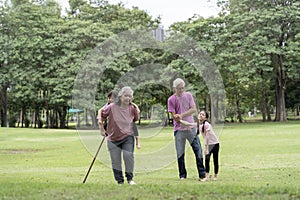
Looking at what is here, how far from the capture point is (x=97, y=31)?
145 feet

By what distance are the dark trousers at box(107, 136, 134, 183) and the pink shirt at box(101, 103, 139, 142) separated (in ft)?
0.36

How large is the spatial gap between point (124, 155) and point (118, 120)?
684 mm

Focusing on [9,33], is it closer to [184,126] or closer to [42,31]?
[42,31]

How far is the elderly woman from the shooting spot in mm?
9422

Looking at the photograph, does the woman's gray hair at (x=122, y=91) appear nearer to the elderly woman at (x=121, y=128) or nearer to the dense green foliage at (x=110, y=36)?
the elderly woman at (x=121, y=128)

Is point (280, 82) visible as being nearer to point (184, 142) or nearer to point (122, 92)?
point (184, 142)

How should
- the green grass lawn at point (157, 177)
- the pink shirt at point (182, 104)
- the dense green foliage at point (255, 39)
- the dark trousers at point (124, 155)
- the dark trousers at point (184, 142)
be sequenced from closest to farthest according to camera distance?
the green grass lawn at point (157, 177)
the dark trousers at point (124, 155)
the pink shirt at point (182, 104)
the dark trousers at point (184, 142)
the dense green foliage at point (255, 39)

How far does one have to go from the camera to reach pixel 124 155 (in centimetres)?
959

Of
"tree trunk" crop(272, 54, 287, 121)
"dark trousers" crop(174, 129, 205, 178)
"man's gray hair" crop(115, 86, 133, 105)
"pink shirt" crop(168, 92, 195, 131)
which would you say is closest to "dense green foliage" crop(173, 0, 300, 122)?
"tree trunk" crop(272, 54, 287, 121)

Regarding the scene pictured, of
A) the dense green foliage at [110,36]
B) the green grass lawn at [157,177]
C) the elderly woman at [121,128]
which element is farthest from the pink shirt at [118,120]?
the dense green foliage at [110,36]

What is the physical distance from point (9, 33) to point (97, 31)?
11.8m

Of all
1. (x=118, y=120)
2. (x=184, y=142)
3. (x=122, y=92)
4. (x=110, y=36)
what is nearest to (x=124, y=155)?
(x=118, y=120)

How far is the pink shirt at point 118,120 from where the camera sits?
9422 mm

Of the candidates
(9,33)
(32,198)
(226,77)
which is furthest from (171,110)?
(9,33)
